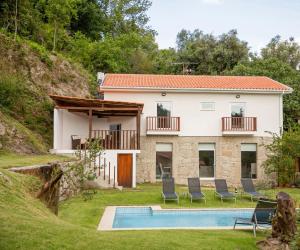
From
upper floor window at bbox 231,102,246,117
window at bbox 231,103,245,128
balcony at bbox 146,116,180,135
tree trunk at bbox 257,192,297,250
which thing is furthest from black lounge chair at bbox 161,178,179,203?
upper floor window at bbox 231,102,246,117

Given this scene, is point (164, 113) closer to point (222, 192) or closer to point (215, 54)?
point (222, 192)

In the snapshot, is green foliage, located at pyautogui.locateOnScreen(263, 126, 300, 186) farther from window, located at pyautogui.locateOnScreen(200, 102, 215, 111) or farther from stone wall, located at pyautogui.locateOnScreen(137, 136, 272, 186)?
window, located at pyautogui.locateOnScreen(200, 102, 215, 111)

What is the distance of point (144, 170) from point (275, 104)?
946 centimetres

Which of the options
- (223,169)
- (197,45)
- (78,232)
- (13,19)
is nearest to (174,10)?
(197,45)

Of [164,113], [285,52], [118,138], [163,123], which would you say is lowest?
[118,138]

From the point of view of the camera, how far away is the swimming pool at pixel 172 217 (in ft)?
45.0

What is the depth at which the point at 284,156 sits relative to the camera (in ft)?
78.9

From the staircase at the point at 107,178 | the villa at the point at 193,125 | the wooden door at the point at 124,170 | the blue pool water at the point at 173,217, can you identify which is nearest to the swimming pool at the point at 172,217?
the blue pool water at the point at 173,217

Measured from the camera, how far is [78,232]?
314 inches

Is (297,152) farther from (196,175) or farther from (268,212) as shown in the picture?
(268,212)

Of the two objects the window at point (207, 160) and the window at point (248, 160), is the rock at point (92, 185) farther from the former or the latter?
the window at point (248, 160)

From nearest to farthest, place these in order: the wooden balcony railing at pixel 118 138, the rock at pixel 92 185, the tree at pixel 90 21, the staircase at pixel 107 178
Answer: the rock at pixel 92 185 → the staircase at pixel 107 178 → the wooden balcony railing at pixel 118 138 → the tree at pixel 90 21

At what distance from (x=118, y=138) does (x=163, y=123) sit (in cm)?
306

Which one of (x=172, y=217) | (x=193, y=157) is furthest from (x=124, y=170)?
(x=172, y=217)
